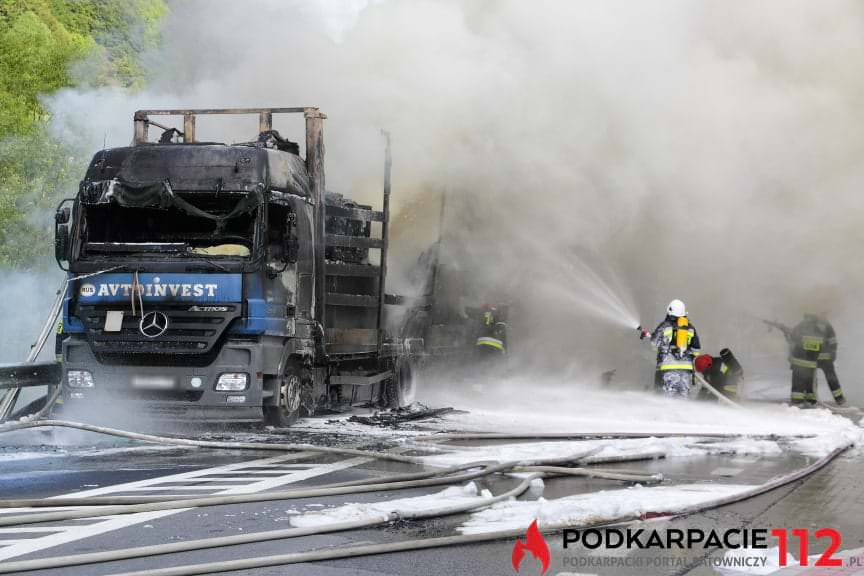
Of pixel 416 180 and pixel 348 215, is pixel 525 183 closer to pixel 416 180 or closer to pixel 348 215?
pixel 416 180

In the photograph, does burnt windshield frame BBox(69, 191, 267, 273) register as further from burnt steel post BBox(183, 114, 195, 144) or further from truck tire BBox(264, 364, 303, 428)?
burnt steel post BBox(183, 114, 195, 144)

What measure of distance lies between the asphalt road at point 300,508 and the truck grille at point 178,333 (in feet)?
3.09

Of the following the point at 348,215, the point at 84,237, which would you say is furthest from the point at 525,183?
the point at 84,237

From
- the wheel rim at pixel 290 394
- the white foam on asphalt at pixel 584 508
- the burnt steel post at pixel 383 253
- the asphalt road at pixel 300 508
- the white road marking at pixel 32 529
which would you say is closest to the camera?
the asphalt road at pixel 300 508

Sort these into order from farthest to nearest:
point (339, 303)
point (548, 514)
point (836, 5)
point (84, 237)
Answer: point (836, 5) → point (339, 303) → point (84, 237) → point (548, 514)

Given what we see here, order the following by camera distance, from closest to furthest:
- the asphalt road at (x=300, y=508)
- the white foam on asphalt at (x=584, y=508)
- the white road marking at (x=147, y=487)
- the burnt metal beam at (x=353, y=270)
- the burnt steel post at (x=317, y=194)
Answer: the asphalt road at (x=300, y=508) → the white road marking at (x=147, y=487) → the white foam on asphalt at (x=584, y=508) → the burnt steel post at (x=317, y=194) → the burnt metal beam at (x=353, y=270)

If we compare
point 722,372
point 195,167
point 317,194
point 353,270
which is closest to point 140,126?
point 195,167

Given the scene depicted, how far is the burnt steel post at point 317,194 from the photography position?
12.0 m

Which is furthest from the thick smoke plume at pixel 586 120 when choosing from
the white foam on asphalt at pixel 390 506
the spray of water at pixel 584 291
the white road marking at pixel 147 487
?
the white foam on asphalt at pixel 390 506

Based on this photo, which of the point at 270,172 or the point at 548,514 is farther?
the point at 270,172

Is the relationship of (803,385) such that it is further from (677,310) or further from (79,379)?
(79,379)

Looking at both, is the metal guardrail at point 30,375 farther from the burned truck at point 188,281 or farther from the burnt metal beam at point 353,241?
the burnt metal beam at point 353,241

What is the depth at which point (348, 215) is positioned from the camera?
12727 millimetres

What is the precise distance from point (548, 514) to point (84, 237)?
21.2ft
